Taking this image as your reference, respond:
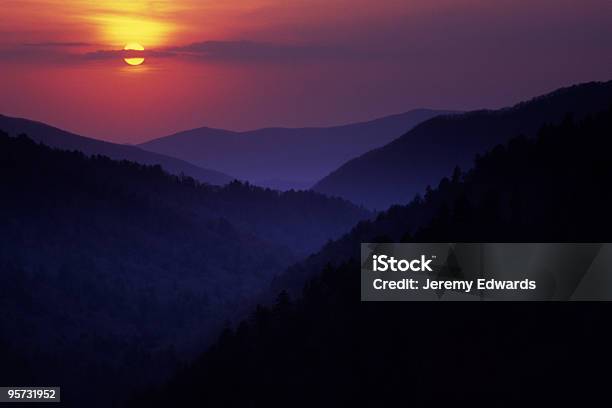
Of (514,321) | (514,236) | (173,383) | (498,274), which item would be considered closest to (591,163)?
(514,236)

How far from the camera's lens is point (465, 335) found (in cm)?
8988

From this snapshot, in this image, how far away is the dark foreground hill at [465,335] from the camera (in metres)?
78.9

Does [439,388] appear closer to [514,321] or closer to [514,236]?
[514,321]

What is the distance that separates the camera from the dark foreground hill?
78.9 metres
